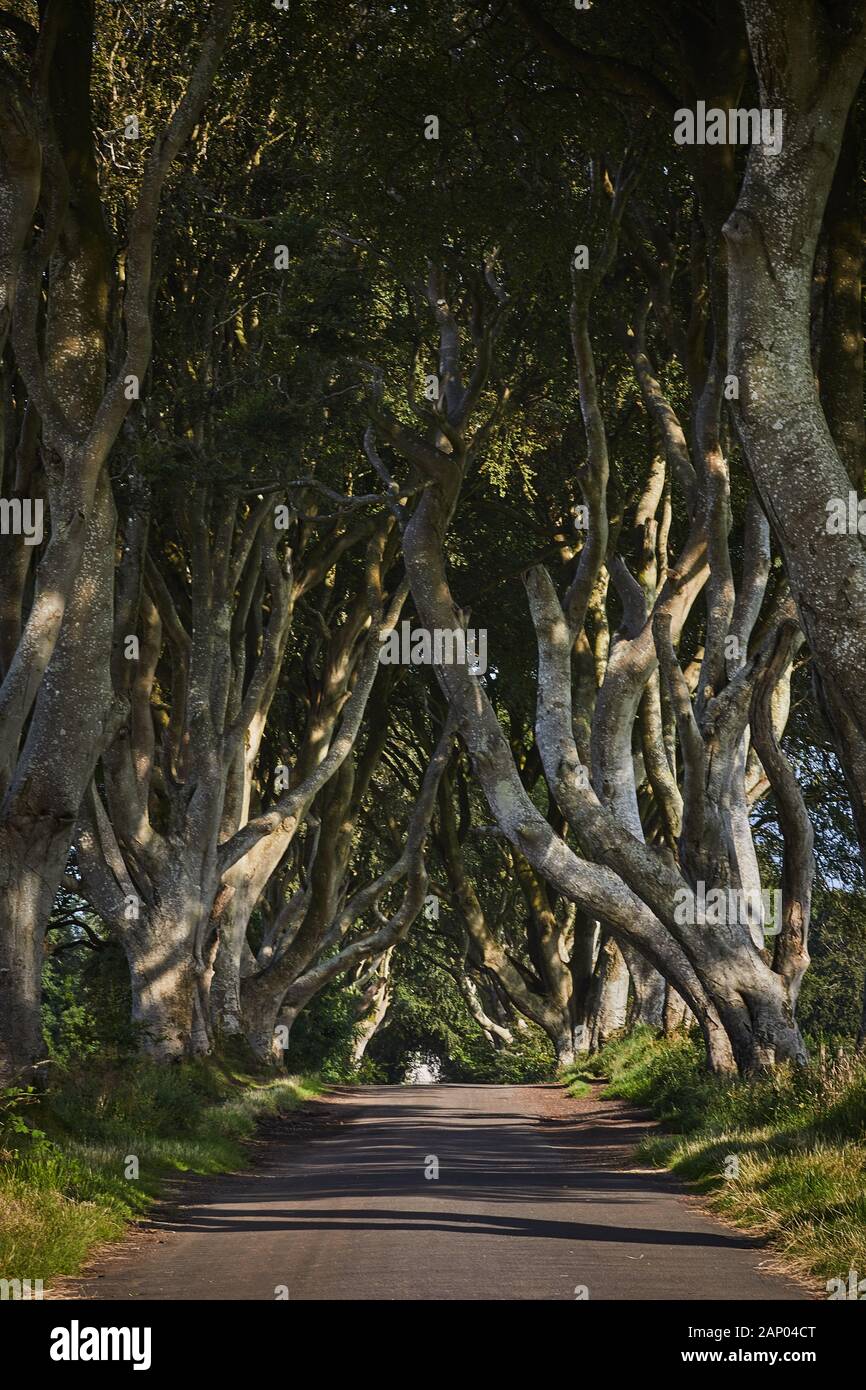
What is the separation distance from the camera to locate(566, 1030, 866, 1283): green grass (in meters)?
8.40

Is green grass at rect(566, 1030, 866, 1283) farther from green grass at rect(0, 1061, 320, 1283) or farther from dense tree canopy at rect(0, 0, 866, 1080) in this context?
green grass at rect(0, 1061, 320, 1283)

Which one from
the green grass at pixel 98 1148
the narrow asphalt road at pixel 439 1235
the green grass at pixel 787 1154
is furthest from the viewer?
the green grass at pixel 98 1148

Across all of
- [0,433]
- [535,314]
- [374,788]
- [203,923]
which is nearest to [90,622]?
[0,433]

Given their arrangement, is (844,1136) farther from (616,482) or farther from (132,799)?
(616,482)

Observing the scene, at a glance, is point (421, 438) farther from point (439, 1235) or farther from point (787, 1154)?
point (439, 1235)

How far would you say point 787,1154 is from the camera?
1085cm

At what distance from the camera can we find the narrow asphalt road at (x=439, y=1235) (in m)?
7.66

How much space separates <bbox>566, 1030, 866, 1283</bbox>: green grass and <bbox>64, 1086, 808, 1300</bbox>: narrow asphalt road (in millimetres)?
267

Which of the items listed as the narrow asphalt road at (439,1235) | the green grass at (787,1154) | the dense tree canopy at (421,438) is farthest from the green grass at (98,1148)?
the green grass at (787,1154)

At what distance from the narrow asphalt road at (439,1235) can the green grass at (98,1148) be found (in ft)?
0.92

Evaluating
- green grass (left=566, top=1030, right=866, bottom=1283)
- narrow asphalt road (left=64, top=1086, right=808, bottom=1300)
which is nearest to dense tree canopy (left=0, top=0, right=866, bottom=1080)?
green grass (left=566, top=1030, right=866, bottom=1283)

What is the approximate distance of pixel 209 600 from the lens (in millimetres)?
20328

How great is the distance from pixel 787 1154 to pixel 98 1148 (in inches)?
208

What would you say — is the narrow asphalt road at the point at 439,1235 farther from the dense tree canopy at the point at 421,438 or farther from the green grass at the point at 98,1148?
the dense tree canopy at the point at 421,438
